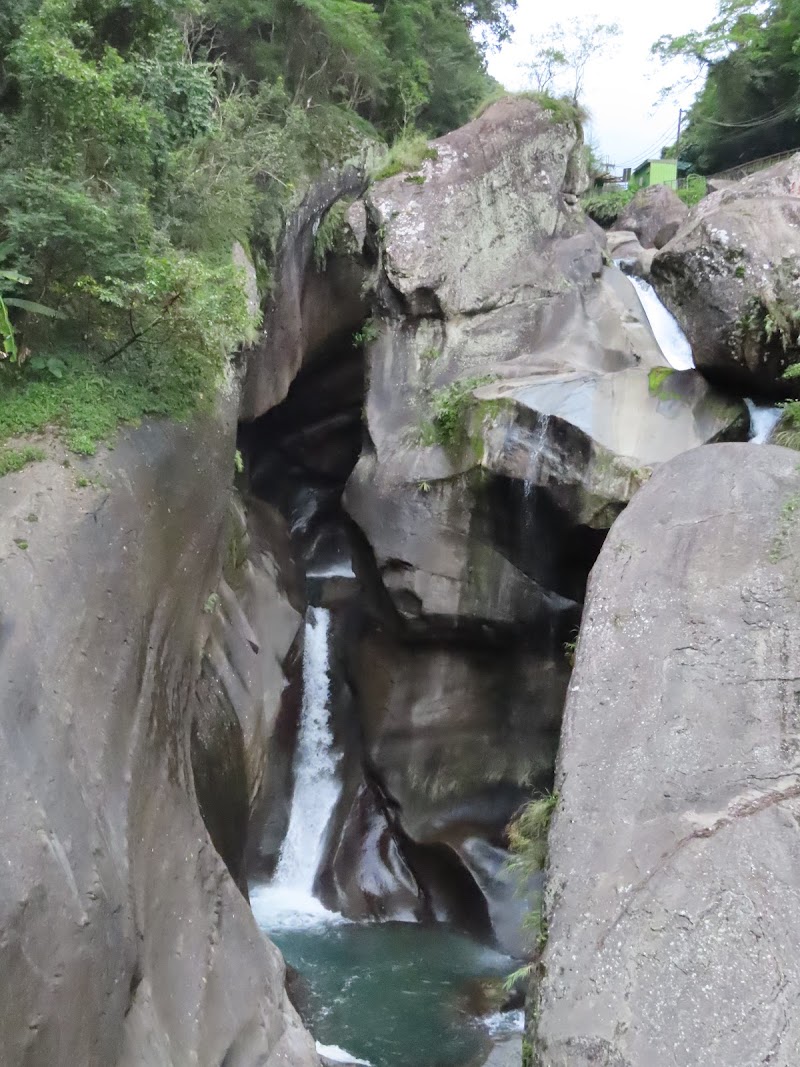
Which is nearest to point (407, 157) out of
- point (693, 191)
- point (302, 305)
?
point (302, 305)

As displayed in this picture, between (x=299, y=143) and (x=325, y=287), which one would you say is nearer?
(x=299, y=143)

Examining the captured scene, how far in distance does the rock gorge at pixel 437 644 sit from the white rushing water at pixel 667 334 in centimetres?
73

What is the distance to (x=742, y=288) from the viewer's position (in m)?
10.0

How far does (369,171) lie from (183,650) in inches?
427

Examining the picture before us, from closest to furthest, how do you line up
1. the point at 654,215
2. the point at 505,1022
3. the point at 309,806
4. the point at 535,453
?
the point at 505,1022
the point at 535,453
the point at 309,806
the point at 654,215

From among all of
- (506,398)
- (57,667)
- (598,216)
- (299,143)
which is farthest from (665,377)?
(598,216)

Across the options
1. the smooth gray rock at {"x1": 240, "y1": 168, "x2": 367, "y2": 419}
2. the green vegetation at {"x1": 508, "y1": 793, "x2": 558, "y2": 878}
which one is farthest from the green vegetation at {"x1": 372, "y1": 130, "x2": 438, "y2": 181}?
the green vegetation at {"x1": 508, "y1": 793, "x2": 558, "y2": 878}

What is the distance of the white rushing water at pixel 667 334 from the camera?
1350 centimetres

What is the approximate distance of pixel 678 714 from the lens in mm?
5461

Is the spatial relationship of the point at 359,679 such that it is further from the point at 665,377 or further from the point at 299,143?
the point at 299,143

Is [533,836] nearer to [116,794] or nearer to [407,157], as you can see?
[116,794]

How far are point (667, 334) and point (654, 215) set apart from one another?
1278 centimetres

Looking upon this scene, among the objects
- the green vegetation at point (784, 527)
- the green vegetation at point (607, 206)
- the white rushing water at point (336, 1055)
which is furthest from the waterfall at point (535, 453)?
the green vegetation at point (607, 206)

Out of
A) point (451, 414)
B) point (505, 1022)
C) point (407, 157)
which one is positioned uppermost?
point (407, 157)
